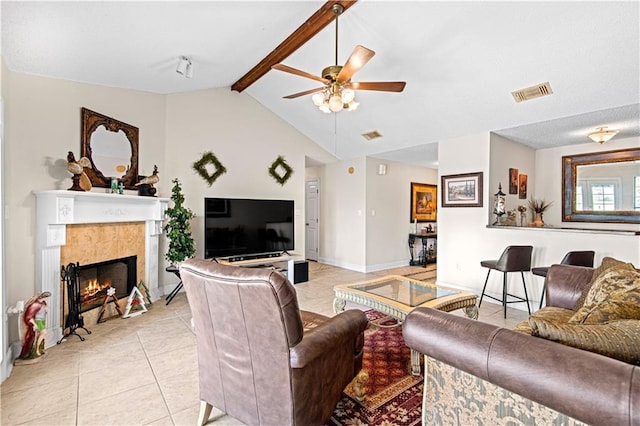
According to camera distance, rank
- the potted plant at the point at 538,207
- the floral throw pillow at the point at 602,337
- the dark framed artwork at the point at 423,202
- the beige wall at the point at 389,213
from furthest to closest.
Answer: the dark framed artwork at the point at 423,202 → the beige wall at the point at 389,213 → the potted plant at the point at 538,207 → the floral throw pillow at the point at 602,337

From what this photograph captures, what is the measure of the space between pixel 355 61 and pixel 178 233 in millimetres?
3079

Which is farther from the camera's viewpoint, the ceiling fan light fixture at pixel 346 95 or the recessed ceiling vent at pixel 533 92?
the recessed ceiling vent at pixel 533 92

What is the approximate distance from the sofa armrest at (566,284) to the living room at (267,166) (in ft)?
5.17

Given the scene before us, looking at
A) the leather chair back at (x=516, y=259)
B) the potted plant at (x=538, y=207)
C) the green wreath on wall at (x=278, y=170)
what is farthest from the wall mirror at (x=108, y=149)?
the potted plant at (x=538, y=207)

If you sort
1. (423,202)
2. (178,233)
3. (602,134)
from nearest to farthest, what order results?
1. (602,134)
2. (178,233)
3. (423,202)

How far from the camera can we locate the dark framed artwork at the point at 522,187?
16.1ft

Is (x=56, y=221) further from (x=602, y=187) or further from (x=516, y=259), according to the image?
(x=602, y=187)

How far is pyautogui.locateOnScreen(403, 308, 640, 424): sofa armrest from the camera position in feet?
2.73

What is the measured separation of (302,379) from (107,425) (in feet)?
4.23

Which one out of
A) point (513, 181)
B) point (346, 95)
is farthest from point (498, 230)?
point (346, 95)

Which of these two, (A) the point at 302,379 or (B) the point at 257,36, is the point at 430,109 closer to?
(B) the point at 257,36

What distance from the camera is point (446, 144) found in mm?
4879

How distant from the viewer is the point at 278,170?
579 cm

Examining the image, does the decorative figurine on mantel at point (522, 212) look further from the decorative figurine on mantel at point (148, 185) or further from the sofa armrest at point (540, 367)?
the decorative figurine on mantel at point (148, 185)
